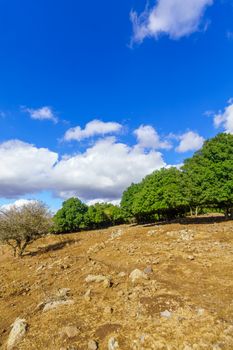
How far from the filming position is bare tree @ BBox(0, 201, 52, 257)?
30250 mm

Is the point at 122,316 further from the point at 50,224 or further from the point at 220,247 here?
the point at 50,224

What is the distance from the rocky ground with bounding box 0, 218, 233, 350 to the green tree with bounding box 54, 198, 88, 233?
196 ft

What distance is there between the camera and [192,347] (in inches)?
298

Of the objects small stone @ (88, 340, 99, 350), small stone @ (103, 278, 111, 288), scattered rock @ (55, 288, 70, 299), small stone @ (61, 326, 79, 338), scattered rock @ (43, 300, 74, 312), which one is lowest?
small stone @ (88, 340, 99, 350)

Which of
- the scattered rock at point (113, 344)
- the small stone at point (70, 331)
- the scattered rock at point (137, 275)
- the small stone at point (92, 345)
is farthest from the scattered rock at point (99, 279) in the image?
the scattered rock at point (113, 344)

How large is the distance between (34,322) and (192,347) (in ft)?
19.2

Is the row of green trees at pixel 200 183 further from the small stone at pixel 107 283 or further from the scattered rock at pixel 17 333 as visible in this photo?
the scattered rock at pixel 17 333

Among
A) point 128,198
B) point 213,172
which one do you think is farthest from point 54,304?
point 128,198

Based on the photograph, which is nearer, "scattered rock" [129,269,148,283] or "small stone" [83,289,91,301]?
"small stone" [83,289,91,301]

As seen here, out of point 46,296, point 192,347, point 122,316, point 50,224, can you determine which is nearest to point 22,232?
point 50,224

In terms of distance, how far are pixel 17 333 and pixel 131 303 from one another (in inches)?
161

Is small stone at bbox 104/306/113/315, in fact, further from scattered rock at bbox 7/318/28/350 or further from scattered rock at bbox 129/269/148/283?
scattered rock at bbox 7/318/28/350

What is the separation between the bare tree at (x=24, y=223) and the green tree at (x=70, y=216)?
4517 centimetres

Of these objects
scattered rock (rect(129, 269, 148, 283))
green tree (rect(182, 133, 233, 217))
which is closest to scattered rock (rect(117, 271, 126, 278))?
scattered rock (rect(129, 269, 148, 283))
